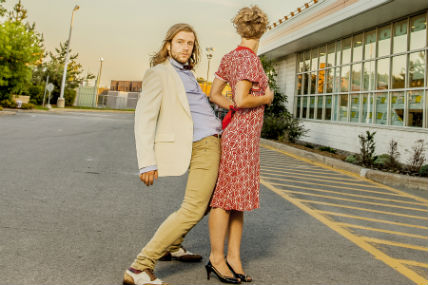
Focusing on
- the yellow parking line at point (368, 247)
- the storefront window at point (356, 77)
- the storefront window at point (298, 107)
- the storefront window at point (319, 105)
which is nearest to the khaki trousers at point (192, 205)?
the yellow parking line at point (368, 247)

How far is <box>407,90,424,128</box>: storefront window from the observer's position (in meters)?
10.9

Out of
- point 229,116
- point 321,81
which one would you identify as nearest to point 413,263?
point 229,116

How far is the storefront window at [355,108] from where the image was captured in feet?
45.5

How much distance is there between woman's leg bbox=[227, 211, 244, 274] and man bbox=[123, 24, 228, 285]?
0.34 metres

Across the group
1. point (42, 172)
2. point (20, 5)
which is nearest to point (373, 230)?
point (42, 172)

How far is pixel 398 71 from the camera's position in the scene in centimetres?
1191

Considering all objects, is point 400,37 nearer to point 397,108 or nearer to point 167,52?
point 397,108

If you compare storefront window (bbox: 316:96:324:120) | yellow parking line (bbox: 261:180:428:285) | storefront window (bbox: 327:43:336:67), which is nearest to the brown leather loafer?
yellow parking line (bbox: 261:180:428:285)

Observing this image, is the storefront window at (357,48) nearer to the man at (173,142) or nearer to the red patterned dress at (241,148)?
the red patterned dress at (241,148)

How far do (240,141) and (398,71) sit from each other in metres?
10.8

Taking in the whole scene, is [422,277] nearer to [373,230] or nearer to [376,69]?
[373,230]

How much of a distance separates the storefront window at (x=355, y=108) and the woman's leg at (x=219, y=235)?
1212 cm

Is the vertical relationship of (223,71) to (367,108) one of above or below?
below

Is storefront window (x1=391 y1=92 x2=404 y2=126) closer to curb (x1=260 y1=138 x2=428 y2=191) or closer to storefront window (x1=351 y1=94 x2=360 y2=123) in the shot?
storefront window (x1=351 y1=94 x2=360 y2=123)
